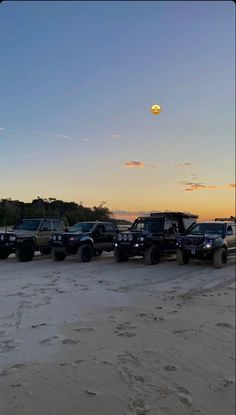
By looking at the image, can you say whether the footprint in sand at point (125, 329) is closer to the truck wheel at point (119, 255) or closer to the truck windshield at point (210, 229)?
the truck windshield at point (210, 229)

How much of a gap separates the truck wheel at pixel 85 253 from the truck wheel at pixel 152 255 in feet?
4.99

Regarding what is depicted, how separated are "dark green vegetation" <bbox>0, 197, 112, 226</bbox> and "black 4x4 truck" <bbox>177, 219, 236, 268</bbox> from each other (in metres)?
9.50

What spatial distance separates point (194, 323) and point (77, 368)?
226 centimetres

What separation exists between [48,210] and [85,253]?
33.9 ft

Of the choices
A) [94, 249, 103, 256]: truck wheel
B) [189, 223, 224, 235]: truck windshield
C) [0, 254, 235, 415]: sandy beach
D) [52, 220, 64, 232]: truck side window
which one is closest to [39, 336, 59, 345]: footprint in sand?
[0, 254, 235, 415]: sandy beach

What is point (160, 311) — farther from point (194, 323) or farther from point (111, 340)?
point (111, 340)

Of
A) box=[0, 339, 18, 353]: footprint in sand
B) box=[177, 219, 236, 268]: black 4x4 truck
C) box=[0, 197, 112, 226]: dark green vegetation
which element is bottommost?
box=[0, 339, 18, 353]: footprint in sand

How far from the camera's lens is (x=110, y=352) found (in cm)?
420

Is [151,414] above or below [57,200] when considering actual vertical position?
below

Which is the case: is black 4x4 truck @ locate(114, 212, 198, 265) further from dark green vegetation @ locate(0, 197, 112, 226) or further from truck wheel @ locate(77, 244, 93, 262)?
dark green vegetation @ locate(0, 197, 112, 226)

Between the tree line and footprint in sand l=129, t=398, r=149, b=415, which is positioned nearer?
the tree line

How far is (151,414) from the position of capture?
295 cm

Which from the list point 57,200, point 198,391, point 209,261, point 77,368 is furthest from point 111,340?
point 209,261

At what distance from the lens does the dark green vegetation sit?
1.62 metres
